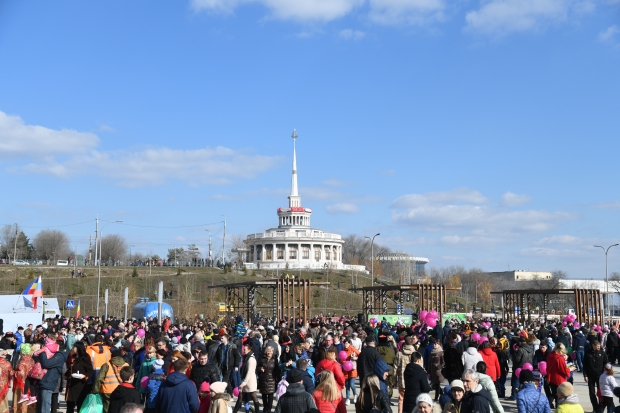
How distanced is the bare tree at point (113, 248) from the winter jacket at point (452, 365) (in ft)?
416

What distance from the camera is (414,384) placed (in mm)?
10148

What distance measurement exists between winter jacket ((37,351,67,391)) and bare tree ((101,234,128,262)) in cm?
12644

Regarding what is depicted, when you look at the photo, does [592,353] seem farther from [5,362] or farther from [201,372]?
[5,362]

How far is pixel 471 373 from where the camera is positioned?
7.88 meters

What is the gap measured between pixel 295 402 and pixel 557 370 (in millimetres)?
6605

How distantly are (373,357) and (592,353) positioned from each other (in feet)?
14.1

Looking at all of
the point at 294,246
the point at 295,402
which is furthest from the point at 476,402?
the point at 294,246

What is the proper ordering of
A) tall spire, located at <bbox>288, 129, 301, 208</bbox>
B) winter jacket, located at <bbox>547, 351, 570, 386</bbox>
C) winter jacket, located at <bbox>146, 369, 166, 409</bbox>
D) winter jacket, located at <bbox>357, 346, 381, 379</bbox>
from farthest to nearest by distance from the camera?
tall spire, located at <bbox>288, 129, 301, 208</bbox> → winter jacket, located at <bbox>547, 351, 570, 386</bbox> → winter jacket, located at <bbox>357, 346, 381, 379</bbox> → winter jacket, located at <bbox>146, 369, 166, 409</bbox>

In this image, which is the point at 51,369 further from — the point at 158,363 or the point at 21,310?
the point at 21,310

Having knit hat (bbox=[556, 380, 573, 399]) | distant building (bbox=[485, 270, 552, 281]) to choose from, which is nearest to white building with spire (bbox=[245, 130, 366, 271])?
distant building (bbox=[485, 270, 552, 281])

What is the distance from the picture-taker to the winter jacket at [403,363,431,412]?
399 inches

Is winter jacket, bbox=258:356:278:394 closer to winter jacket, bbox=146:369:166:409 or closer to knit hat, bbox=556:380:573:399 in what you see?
winter jacket, bbox=146:369:166:409

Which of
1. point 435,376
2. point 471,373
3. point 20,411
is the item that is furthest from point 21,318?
point 471,373

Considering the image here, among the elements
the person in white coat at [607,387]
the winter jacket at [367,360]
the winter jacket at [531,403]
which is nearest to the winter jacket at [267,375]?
the winter jacket at [367,360]
